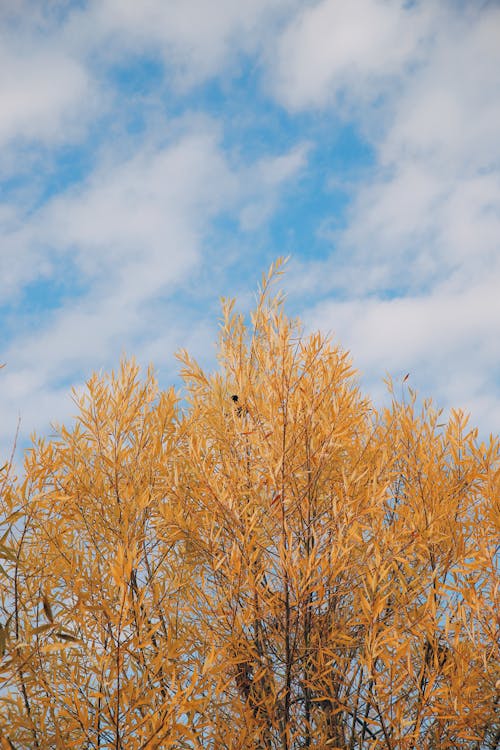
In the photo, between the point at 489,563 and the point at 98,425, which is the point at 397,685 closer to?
the point at 489,563

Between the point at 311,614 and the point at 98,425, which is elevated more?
the point at 98,425

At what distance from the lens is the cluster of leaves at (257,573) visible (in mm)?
2873

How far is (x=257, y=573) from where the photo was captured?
331cm

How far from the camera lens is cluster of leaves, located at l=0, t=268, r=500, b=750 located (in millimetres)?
2873

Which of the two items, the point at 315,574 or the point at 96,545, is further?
the point at 96,545

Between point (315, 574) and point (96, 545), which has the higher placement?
point (96, 545)

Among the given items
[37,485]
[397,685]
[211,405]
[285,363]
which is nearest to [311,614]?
[397,685]

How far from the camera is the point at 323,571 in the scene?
3.21 m

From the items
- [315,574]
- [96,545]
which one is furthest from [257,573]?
[96,545]

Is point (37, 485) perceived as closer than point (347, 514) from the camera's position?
No

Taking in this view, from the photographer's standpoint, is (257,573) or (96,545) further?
(96,545)

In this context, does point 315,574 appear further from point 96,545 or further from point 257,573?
point 96,545

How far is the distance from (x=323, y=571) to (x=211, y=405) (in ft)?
5.65

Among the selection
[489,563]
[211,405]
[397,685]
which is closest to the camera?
[397,685]
